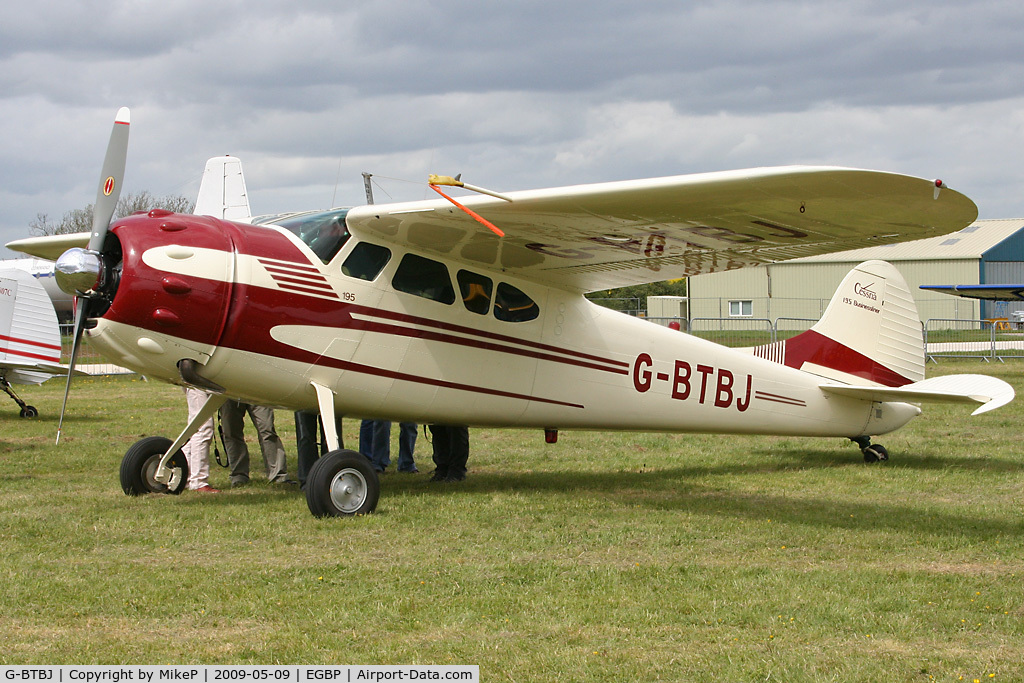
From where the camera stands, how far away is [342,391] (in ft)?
25.9

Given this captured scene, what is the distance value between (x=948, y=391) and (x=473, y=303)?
16.2 feet

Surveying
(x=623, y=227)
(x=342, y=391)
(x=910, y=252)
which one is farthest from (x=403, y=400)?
(x=910, y=252)

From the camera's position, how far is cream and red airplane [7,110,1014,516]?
269 inches

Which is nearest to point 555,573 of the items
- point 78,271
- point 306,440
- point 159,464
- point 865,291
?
point 306,440

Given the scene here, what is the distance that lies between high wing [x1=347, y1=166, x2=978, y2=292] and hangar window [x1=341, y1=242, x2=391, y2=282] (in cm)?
12

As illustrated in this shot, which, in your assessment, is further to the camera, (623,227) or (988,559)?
(623,227)

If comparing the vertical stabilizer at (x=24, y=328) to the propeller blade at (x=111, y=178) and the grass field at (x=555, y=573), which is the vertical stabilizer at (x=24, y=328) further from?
the propeller blade at (x=111, y=178)

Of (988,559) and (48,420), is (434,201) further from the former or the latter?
(48,420)

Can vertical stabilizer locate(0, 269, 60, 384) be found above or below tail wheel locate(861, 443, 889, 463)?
above

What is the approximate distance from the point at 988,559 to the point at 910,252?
54.9m

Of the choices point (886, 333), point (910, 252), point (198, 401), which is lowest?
point (198, 401)

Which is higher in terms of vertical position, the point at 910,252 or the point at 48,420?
the point at 910,252

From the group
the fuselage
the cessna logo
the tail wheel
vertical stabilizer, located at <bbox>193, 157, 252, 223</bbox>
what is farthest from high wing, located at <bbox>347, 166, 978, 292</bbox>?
vertical stabilizer, located at <bbox>193, 157, 252, 223</bbox>

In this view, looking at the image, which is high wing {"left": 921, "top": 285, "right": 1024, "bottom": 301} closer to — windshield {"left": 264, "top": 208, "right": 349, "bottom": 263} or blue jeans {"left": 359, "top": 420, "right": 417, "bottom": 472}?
blue jeans {"left": 359, "top": 420, "right": 417, "bottom": 472}
